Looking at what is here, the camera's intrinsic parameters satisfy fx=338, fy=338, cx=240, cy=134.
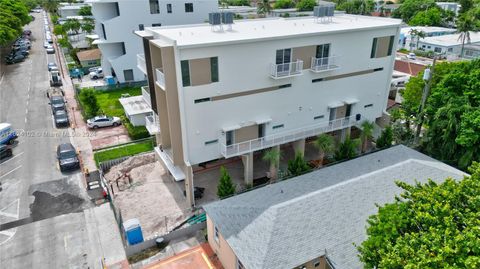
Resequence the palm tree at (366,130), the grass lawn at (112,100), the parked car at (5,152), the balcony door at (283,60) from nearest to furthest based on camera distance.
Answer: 1. the balcony door at (283,60)
2. the palm tree at (366,130)
3. the parked car at (5,152)
4. the grass lawn at (112,100)

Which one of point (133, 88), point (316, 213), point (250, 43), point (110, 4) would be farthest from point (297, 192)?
point (110, 4)

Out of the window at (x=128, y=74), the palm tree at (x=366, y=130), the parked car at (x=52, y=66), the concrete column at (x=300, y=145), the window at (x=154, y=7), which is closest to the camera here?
the concrete column at (x=300, y=145)

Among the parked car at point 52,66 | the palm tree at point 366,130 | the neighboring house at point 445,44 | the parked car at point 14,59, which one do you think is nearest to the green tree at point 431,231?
the palm tree at point 366,130

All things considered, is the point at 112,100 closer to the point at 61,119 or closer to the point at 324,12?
the point at 61,119

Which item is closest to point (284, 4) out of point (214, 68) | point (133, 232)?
point (214, 68)

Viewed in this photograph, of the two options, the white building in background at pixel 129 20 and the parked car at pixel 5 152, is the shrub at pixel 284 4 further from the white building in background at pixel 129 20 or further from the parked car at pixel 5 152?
the parked car at pixel 5 152

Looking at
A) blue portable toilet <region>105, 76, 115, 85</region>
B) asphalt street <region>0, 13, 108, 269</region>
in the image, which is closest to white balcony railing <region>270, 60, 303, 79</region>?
asphalt street <region>0, 13, 108, 269</region>
